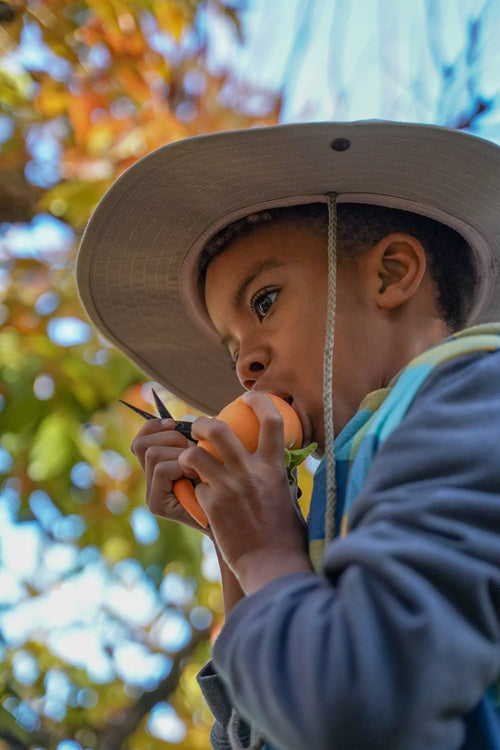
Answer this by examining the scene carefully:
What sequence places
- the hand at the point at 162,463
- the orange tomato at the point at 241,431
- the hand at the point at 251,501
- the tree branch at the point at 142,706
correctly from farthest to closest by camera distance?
the tree branch at the point at 142,706 → the hand at the point at 162,463 → the orange tomato at the point at 241,431 → the hand at the point at 251,501

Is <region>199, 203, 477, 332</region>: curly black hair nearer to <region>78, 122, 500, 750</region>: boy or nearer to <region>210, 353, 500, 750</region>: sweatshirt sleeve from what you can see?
<region>78, 122, 500, 750</region>: boy

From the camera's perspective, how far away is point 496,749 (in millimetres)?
957

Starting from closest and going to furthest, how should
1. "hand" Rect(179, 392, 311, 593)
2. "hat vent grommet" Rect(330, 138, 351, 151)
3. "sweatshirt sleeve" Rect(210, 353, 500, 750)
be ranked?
1. "sweatshirt sleeve" Rect(210, 353, 500, 750)
2. "hand" Rect(179, 392, 311, 593)
3. "hat vent grommet" Rect(330, 138, 351, 151)

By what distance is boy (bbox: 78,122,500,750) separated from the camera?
89 cm

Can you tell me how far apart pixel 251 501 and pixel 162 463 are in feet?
1.01

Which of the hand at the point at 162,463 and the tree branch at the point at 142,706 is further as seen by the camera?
the tree branch at the point at 142,706

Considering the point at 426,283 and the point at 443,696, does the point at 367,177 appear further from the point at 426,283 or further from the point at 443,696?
the point at 443,696

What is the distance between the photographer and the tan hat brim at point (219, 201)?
1.57 meters

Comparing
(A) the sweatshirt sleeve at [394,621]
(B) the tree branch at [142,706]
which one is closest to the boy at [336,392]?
(A) the sweatshirt sleeve at [394,621]

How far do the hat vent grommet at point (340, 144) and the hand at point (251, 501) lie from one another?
53 centimetres

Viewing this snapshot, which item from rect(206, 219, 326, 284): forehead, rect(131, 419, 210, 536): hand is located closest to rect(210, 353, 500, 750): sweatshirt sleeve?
rect(131, 419, 210, 536): hand

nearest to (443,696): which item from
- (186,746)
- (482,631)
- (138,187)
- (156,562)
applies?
(482,631)

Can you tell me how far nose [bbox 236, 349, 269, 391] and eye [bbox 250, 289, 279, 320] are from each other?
7 centimetres

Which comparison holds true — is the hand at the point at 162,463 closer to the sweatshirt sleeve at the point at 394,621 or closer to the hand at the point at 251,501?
the hand at the point at 251,501
